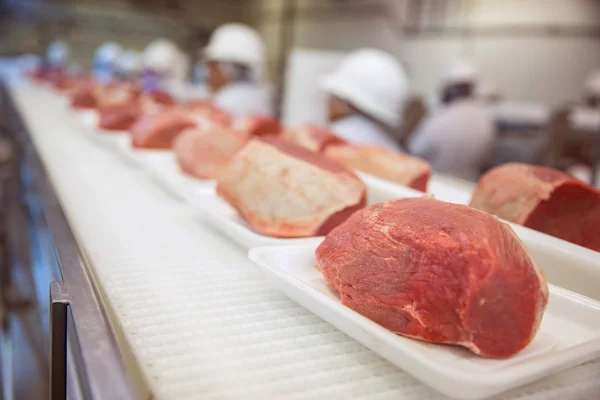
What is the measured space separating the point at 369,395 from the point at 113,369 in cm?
22

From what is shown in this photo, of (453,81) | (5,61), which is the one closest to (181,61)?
(5,61)

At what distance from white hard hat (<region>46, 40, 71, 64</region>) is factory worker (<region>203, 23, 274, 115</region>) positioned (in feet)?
11.4

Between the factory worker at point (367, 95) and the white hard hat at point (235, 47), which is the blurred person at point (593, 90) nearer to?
the factory worker at point (367, 95)

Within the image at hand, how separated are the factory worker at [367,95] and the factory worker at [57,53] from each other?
18.5 ft

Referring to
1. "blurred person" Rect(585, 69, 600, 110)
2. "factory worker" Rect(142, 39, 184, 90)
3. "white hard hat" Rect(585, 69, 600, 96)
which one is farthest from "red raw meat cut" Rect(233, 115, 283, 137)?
"factory worker" Rect(142, 39, 184, 90)

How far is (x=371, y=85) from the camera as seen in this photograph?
3.01m

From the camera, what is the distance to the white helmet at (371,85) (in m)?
3.01

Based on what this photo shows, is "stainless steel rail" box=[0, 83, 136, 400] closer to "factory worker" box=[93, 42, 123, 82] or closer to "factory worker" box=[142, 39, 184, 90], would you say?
"factory worker" box=[142, 39, 184, 90]

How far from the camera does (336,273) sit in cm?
64

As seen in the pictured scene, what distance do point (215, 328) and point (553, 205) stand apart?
22.7 inches

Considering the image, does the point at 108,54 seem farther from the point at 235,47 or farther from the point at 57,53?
the point at 235,47

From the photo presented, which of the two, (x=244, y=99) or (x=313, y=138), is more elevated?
(x=313, y=138)

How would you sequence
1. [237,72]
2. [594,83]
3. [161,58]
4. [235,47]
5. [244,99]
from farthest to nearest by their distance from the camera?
[161,58] < [594,83] < [237,72] < [235,47] < [244,99]

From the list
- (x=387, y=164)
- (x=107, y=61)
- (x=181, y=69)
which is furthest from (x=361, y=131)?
(x=107, y=61)
